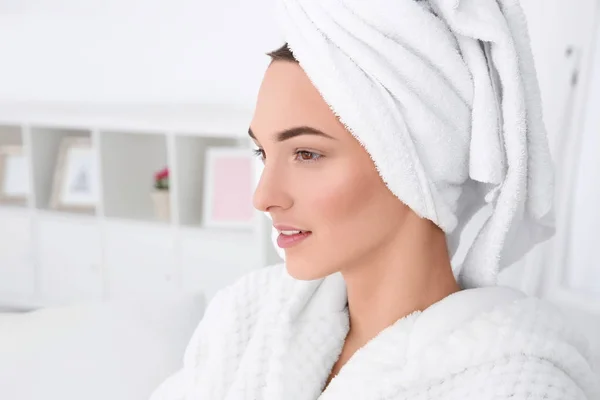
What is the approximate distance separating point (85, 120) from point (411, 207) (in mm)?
2325

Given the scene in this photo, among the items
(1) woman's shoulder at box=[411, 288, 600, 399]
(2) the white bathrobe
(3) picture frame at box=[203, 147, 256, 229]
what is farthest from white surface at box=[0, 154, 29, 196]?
(1) woman's shoulder at box=[411, 288, 600, 399]

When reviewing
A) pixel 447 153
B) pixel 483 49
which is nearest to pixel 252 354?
pixel 447 153

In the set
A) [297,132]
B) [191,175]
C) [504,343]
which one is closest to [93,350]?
[297,132]

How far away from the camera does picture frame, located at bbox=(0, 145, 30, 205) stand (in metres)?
3.46

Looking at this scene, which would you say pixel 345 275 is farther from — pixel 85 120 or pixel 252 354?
pixel 85 120

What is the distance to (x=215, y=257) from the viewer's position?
262 cm

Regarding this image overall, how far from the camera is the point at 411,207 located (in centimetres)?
96

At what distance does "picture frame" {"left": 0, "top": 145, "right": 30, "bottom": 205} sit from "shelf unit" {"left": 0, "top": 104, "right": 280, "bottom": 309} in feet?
0.30

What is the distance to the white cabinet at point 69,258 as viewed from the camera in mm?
3025

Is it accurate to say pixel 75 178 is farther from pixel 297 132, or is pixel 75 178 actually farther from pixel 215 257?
pixel 297 132

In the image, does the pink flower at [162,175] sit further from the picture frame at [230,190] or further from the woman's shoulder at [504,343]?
the woman's shoulder at [504,343]

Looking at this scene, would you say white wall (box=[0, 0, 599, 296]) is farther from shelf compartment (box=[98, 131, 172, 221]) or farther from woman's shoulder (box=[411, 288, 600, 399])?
woman's shoulder (box=[411, 288, 600, 399])

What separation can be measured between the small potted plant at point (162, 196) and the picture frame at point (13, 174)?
0.94 metres

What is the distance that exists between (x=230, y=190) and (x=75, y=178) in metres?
0.96
